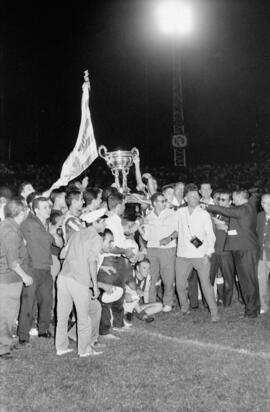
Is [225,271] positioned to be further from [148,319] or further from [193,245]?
[148,319]

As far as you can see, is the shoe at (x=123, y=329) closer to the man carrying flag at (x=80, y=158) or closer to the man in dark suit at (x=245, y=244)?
the man in dark suit at (x=245, y=244)

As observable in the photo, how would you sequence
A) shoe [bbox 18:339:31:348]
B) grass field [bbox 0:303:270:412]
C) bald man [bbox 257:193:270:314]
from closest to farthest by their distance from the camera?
grass field [bbox 0:303:270:412]
shoe [bbox 18:339:31:348]
bald man [bbox 257:193:270:314]

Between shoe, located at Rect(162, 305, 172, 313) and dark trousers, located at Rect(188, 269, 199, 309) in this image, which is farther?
dark trousers, located at Rect(188, 269, 199, 309)

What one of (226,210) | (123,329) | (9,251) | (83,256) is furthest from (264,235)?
(9,251)

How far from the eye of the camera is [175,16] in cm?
1848

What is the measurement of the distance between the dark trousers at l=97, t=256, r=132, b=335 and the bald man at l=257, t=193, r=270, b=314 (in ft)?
8.18

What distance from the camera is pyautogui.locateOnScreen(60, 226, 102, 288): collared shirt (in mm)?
6188

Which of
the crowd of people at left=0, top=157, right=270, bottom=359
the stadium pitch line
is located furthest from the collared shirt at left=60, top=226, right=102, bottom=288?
the stadium pitch line

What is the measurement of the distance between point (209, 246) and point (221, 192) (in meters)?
1.52

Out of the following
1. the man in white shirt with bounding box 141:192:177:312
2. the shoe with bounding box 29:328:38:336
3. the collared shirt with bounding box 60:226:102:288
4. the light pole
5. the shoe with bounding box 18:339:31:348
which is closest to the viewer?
the collared shirt with bounding box 60:226:102:288

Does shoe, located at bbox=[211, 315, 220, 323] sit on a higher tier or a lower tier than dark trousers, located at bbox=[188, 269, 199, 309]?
lower

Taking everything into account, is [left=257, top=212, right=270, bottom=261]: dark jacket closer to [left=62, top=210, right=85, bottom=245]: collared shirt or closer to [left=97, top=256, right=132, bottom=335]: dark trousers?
[left=97, top=256, right=132, bottom=335]: dark trousers

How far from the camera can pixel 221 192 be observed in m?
9.73

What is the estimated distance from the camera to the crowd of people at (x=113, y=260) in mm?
6277
